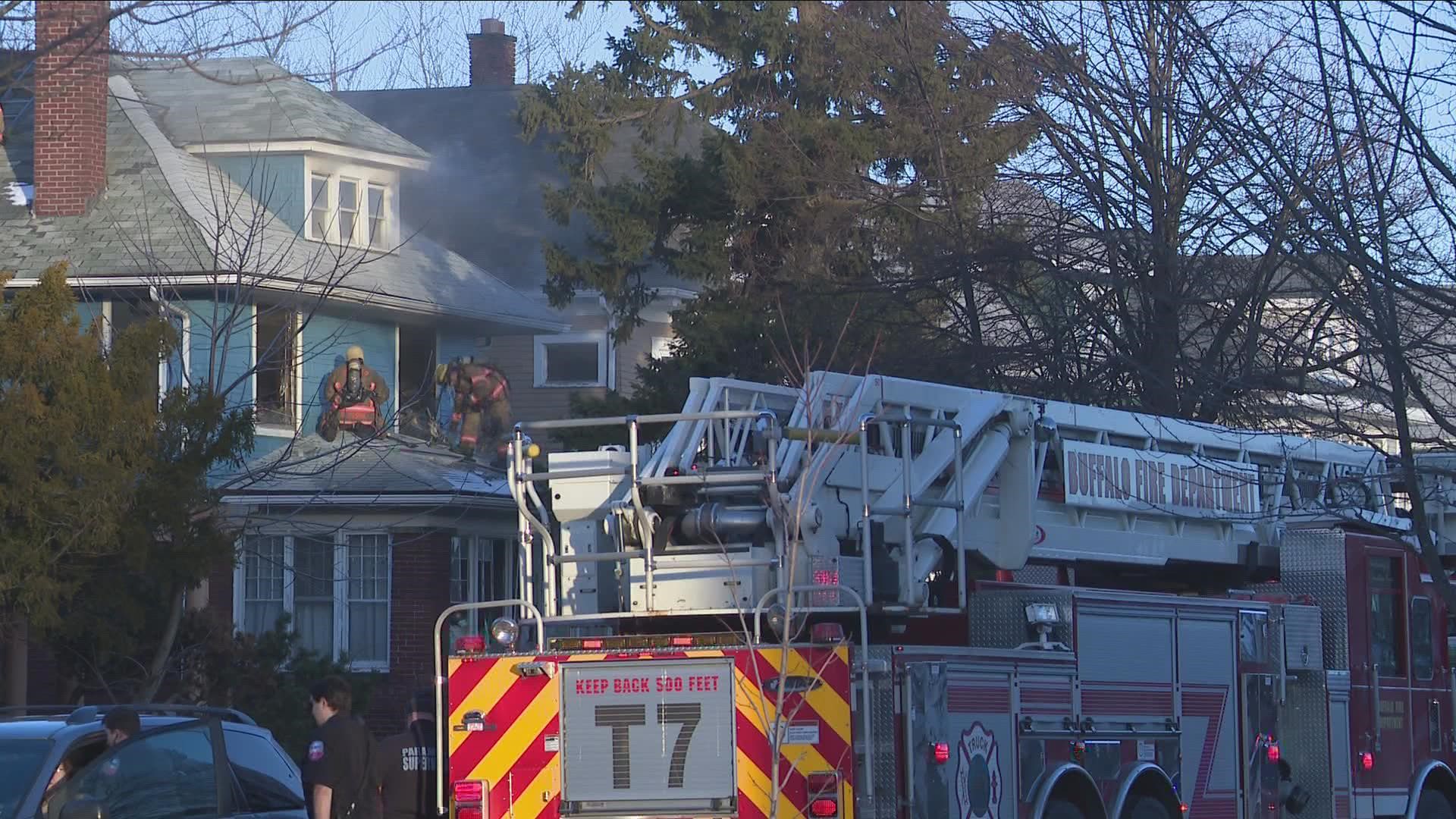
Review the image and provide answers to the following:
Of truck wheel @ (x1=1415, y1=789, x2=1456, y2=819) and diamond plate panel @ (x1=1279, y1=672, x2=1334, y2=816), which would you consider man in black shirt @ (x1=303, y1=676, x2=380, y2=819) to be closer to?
diamond plate panel @ (x1=1279, y1=672, x2=1334, y2=816)

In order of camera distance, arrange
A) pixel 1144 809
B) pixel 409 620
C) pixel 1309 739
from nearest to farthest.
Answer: pixel 1144 809 → pixel 1309 739 → pixel 409 620

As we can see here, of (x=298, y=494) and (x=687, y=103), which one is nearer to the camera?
(x=298, y=494)

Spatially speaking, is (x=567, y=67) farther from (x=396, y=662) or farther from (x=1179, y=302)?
(x=1179, y=302)

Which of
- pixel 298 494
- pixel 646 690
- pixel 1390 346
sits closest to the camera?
pixel 1390 346

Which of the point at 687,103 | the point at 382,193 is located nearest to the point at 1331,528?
the point at 687,103

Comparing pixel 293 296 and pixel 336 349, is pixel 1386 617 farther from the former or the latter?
pixel 336 349

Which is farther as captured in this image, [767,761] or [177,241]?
[177,241]

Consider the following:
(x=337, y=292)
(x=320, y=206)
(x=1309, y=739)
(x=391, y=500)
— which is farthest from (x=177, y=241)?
(x=1309, y=739)

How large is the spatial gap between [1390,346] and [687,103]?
55.0 ft

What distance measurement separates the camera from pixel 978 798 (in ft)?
32.7

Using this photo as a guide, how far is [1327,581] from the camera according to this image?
1304 centimetres

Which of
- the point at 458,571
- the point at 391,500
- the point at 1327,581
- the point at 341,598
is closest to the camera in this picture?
the point at 1327,581

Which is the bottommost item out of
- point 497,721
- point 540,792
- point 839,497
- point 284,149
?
point 540,792

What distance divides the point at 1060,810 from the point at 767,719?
2.10m
